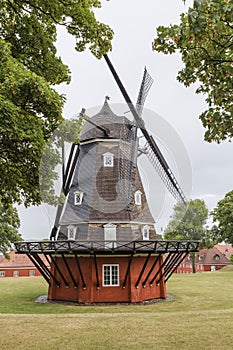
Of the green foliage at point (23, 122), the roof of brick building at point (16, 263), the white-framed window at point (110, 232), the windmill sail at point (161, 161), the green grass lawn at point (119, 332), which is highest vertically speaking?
the windmill sail at point (161, 161)

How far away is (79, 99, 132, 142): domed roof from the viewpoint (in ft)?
64.3

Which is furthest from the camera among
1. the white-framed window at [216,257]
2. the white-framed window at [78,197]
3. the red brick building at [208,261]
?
the white-framed window at [216,257]

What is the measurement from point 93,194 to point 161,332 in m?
10.8

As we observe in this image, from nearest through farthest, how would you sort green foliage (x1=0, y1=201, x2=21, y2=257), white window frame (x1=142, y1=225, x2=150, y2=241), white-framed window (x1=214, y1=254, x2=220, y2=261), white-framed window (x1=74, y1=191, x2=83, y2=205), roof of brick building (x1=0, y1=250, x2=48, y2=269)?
white window frame (x1=142, y1=225, x2=150, y2=241)
white-framed window (x1=74, y1=191, x2=83, y2=205)
green foliage (x1=0, y1=201, x2=21, y2=257)
roof of brick building (x1=0, y1=250, x2=48, y2=269)
white-framed window (x1=214, y1=254, x2=220, y2=261)

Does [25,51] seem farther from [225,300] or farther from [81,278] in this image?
[225,300]

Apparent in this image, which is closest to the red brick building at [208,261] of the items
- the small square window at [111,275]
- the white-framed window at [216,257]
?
the white-framed window at [216,257]

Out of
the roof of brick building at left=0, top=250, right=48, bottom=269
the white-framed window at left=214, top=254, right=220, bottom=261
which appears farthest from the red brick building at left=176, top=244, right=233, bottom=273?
the roof of brick building at left=0, top=250, right=48, bottom=269

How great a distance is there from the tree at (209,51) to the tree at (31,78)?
2.67 m

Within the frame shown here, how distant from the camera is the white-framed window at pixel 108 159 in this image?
1947cm

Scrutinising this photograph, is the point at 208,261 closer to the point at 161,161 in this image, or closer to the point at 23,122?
the point at 161,161

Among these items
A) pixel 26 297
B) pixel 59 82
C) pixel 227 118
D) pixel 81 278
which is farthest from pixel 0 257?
pixel 227 118

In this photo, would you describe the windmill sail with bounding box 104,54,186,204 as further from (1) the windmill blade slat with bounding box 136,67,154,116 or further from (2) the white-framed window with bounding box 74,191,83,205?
(2) the white-framed window with bounding box 74,191,83,205

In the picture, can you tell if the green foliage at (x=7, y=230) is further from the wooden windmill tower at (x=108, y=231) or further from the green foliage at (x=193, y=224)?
the green foliage at (x=193, y=224)

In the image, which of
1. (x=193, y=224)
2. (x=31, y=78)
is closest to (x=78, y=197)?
(x=31, y=78)
